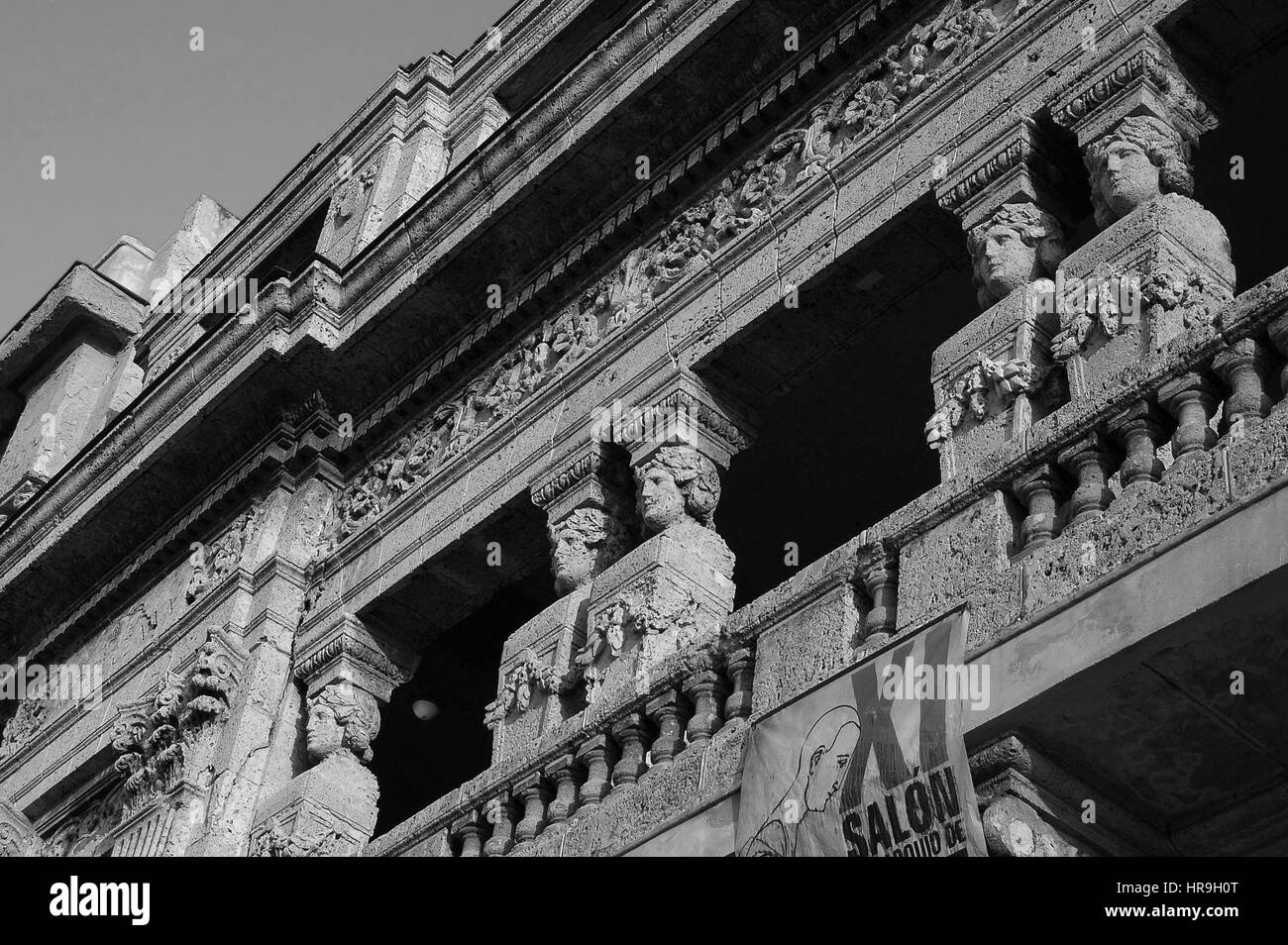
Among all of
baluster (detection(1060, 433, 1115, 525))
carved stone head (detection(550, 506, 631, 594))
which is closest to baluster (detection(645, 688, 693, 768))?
carved stone head (detection(550, 506, 631, 594))

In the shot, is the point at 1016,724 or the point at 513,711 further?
the point at 513,711

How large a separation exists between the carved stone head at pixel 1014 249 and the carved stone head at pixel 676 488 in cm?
177

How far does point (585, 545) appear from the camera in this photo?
9.78m

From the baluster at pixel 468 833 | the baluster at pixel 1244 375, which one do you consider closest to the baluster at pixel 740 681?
the baluster at pixel 468 833

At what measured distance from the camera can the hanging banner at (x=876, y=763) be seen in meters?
6.21

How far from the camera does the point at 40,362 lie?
1852 centimetres

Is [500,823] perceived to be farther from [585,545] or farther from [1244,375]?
[1244,375]

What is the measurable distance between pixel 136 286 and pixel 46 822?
8604 mm

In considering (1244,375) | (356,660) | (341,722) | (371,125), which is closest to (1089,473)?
(1244,375)

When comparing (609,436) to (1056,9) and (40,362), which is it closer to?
(1056,9)

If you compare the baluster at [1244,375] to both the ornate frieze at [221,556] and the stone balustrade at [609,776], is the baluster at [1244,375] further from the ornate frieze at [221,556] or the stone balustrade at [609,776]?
the ornate frieze at [221,556]

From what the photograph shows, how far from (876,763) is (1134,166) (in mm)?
2751

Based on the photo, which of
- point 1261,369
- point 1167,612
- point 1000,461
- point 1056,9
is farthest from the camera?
point 1056,9

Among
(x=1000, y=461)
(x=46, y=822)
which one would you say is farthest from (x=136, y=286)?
(x=1000, y=461)
